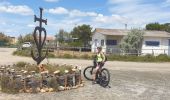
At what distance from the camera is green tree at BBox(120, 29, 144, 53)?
4603cm

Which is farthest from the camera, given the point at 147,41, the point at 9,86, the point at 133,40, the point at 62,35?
the point at 62,35

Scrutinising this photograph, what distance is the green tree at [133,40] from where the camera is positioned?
151ft

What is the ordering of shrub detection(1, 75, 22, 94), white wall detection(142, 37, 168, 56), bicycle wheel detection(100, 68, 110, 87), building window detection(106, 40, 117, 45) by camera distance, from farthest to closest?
building window detection(106, 40, 117, 45) → white wall detection(142, 37, 168, 56) → bicycle wheel detection(100, 68, 110, 87) → shrub detection(1, 75, 22, 94)

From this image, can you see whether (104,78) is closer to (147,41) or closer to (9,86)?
(9,86)

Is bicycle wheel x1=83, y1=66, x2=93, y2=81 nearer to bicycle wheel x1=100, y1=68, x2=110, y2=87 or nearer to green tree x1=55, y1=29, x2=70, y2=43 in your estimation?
bicycle wheel x1=100, y1=68, x2=110, y2=87

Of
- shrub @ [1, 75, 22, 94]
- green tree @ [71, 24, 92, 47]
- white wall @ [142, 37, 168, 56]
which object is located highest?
green tree @ [71, 24, 92, 47]

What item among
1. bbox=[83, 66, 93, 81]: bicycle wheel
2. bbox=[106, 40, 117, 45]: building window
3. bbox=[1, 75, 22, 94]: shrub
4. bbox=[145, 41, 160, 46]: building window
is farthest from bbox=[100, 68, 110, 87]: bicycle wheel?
bbox=[145, 41, 160, 46]: building window

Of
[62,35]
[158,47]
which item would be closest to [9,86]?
[158,47]

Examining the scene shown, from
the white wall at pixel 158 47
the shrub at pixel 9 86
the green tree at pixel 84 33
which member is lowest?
the shrub at pixel 9 86

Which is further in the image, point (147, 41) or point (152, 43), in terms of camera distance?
point (152, 43)

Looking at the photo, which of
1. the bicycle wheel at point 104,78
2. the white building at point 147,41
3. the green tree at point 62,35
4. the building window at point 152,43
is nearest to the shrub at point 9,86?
the bicycle wheel at point 104,78

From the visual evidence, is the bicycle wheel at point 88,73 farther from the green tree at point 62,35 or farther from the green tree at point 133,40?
the green tree at point 62,35

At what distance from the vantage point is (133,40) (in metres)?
46.9

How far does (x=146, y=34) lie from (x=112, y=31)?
478 centimetres
